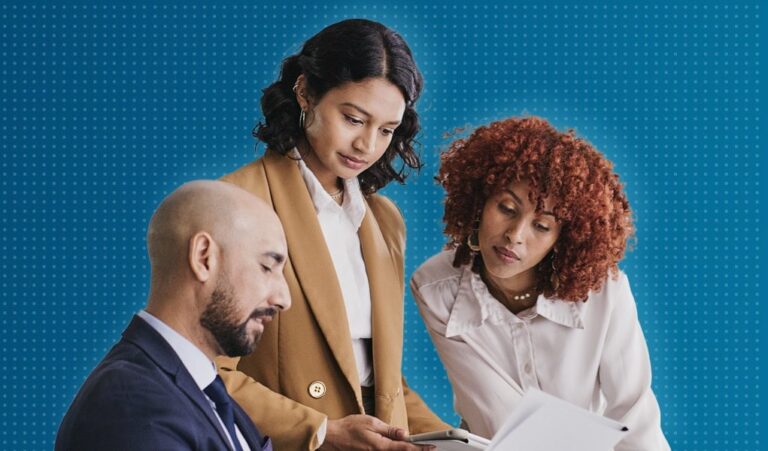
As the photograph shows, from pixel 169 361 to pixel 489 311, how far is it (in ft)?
3.90

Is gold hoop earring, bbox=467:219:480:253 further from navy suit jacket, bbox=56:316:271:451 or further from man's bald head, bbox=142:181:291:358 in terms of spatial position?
navy suit jacket, bbox=56:316:271:451

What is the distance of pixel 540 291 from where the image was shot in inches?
107

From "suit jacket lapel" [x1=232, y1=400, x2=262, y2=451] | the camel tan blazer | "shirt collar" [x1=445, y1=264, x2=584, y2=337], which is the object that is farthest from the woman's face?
"suit jacket lapel" [x1=232, y1=400, x2=262, y2=451]

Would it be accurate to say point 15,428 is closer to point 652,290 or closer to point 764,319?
point 652,290

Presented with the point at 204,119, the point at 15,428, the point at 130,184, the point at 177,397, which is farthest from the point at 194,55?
the point at 177,397

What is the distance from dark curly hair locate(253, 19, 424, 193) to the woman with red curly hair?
374 mm

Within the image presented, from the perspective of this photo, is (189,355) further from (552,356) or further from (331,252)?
(552,356)

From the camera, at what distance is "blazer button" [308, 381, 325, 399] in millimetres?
2350

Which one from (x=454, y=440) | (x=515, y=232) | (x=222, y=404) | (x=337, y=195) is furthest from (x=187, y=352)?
(x=515, y=232)

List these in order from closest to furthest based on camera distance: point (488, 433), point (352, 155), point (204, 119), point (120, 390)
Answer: point (120, 390), point (352, 155), point (488, 433), point (204, 119)

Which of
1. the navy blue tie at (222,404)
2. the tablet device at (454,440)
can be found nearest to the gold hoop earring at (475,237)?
the tablet device at (454,440)

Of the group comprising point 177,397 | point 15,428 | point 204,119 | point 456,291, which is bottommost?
point 15,428

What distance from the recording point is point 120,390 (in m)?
1.58

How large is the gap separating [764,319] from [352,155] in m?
2.51
